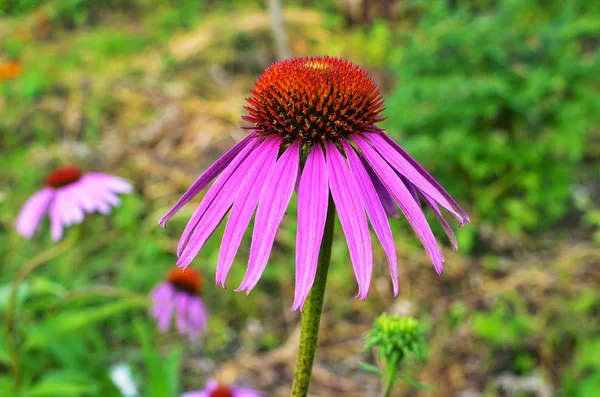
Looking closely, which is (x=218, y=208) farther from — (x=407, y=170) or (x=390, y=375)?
(x=390, y=375)

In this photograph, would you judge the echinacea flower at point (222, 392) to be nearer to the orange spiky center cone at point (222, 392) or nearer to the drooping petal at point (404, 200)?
the orange spiky center cone at point (222, 392)

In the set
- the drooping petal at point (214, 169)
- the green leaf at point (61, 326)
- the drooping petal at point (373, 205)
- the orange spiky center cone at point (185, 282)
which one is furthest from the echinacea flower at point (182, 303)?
the drooping petal at point (373, 205)

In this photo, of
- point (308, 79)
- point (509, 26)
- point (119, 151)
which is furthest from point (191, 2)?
point (308, 79)

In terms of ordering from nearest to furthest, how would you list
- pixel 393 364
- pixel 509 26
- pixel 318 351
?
1. pixel 393 364
2. pixel 318 351
3. pixel 509 26

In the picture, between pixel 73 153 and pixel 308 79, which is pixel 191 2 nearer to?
pixel 73 153

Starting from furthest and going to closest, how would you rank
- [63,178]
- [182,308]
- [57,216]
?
[182,308] → [63,178] → [57,216]

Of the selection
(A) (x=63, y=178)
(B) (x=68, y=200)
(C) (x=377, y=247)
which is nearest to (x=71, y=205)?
(B) (x=68, y=200)
